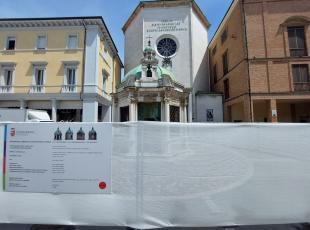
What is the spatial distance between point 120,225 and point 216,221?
1.66m

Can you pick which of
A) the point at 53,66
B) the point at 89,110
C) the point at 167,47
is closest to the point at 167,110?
the point at 89,110

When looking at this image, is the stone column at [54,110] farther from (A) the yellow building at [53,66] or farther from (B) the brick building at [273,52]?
(B) the brick building at [273,52]

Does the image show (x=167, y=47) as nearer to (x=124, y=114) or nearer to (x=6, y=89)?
(x=124, y=114)

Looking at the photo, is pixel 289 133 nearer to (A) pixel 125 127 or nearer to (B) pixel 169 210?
(B) pixel 169 210

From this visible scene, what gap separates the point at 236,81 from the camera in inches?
902

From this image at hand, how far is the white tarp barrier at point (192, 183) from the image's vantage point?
12.8ft

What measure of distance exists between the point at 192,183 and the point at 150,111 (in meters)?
14.7

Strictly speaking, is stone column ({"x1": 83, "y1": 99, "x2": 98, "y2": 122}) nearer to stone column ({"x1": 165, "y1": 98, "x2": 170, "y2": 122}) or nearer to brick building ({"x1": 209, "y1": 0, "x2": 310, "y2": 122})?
stone column ({"x1": 165, "y1": 98, "x2": 170, "y2": 122})

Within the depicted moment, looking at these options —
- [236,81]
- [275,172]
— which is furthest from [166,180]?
[236,81]

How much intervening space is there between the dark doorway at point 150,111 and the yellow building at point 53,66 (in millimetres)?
6599

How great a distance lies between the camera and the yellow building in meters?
23.0

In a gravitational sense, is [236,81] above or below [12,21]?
below

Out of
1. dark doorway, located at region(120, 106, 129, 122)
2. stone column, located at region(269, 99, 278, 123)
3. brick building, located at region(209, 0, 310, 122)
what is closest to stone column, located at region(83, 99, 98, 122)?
dark doorway, located at region(120, 106, 129, 122)

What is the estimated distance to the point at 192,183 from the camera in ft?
13.1
